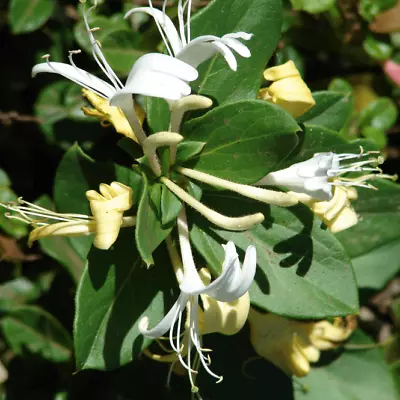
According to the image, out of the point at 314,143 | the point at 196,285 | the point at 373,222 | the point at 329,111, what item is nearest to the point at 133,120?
the point at 196,285

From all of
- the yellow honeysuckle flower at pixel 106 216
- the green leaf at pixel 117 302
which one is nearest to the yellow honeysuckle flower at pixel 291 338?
the green leaf at pixel 117 302

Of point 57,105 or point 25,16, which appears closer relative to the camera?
point 25,16

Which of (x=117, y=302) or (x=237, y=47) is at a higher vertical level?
(x=237, y=47)

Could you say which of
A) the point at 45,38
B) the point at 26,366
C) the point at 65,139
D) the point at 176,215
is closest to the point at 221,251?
the point at 176,215

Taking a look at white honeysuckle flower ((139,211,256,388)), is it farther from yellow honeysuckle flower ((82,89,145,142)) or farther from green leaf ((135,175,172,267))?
yellow honeysuckle flower ((82,89,145,142))

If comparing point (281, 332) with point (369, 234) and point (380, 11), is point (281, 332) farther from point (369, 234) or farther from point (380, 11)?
point (380, 11)

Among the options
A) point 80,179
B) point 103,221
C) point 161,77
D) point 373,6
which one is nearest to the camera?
point 161,77

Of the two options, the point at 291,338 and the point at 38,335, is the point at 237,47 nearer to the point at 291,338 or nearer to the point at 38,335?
the point at 291,338
